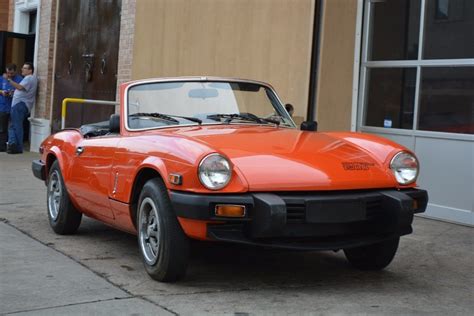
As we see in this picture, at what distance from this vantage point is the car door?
5617 mm

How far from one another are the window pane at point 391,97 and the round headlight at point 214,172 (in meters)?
4.83

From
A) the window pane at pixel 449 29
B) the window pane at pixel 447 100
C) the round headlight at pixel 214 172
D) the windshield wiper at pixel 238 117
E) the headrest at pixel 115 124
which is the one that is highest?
the window pane at pixel 449 29

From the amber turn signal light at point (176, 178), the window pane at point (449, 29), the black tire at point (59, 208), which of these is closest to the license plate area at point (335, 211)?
the amber turn signal light at point (176, 178)

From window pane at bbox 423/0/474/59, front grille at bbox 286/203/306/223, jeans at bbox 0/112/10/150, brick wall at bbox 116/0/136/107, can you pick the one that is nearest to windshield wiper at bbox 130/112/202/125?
front grille at bbox 286/203/306/223

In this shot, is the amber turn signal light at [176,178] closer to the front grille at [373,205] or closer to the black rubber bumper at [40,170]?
the front grille at [373,205]

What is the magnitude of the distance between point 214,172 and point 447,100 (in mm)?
4667

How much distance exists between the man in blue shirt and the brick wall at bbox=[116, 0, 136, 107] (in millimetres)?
2948

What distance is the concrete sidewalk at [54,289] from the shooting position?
4.23 metres

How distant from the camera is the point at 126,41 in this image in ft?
42.6

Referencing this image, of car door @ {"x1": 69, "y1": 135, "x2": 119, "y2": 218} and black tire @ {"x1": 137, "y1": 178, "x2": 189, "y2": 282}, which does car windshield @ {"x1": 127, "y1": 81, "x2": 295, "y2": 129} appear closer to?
car door @ {"x1": 69, "y1": 135, "x2": 119, "y2": 218}

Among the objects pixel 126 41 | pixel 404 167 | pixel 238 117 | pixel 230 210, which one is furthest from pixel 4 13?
pixel 230 210

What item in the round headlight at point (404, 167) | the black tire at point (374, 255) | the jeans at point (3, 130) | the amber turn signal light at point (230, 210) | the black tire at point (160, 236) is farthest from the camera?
the jeans at point (3, 130)

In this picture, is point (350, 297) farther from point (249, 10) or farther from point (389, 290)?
point (249, 10)

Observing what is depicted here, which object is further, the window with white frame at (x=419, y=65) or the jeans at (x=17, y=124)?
the jeans at (x=17, y=124)
